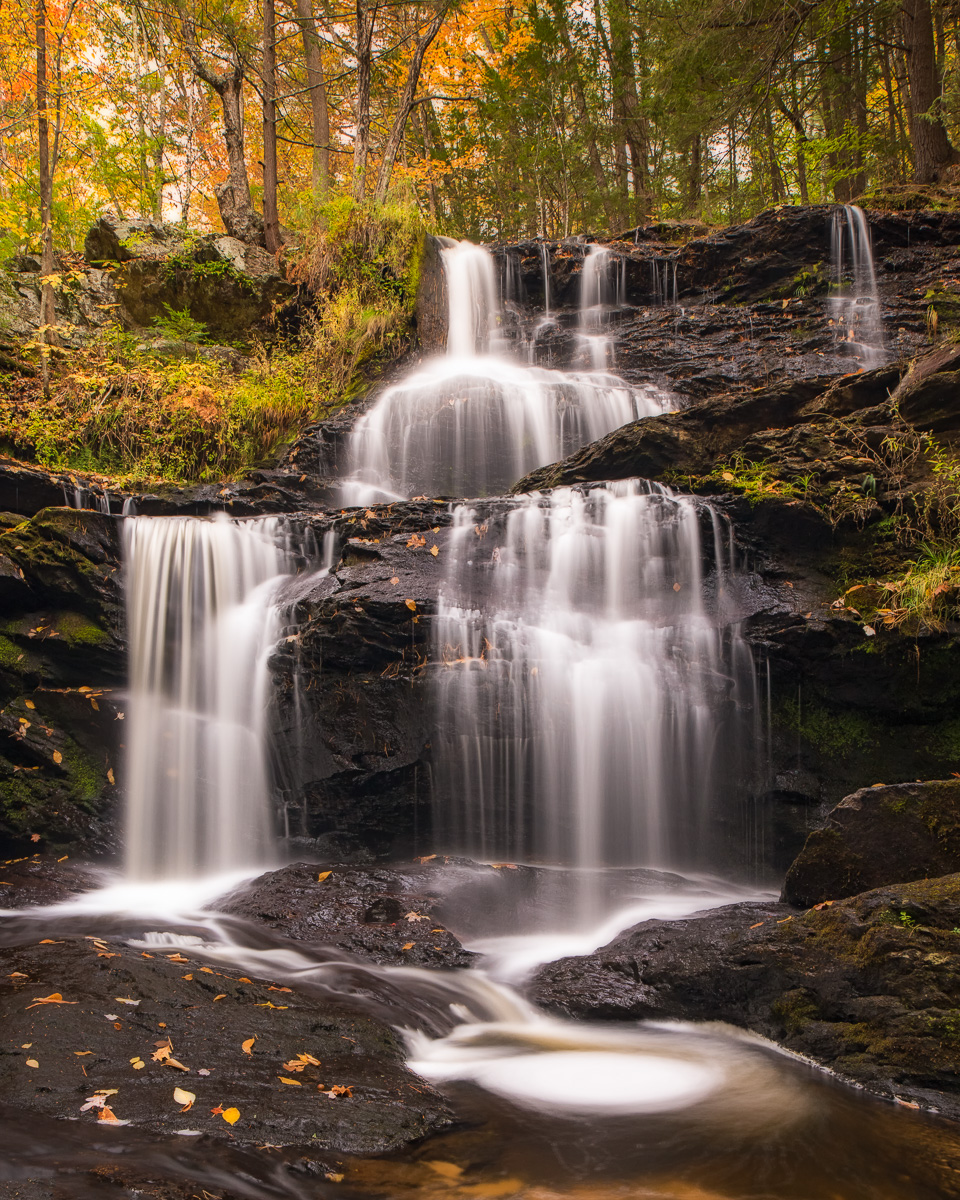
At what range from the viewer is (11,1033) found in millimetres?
3002

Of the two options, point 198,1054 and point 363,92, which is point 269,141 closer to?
point 363,92

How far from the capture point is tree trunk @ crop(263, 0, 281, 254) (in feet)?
50.7

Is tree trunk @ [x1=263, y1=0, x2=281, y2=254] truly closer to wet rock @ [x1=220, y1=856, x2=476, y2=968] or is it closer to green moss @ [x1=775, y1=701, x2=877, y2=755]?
wet rock @ [x1=220, y1=856, x2=476, y2=968]

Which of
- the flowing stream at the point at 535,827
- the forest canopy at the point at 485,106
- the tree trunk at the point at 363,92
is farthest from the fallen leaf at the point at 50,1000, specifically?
the tree trunk at the point at 363,92

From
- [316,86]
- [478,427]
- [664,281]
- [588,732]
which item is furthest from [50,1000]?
[316,86]

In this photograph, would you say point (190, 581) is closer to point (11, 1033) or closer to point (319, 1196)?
point (11, 1033)

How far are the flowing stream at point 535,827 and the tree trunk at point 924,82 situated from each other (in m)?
10.9

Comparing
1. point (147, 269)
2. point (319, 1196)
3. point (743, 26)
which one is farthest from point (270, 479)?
point (743, 26)

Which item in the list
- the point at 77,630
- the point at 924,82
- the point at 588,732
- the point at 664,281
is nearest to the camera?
the point at 588,732

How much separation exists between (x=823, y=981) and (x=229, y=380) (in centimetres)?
1185

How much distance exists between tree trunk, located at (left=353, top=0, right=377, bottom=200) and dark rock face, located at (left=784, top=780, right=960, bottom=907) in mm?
14873

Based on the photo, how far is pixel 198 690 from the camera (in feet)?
23.3

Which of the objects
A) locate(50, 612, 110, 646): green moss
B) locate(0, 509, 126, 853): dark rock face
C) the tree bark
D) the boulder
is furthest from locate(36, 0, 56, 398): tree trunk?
locate(50, 612, 110, 646): green moss

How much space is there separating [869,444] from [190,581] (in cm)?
703
